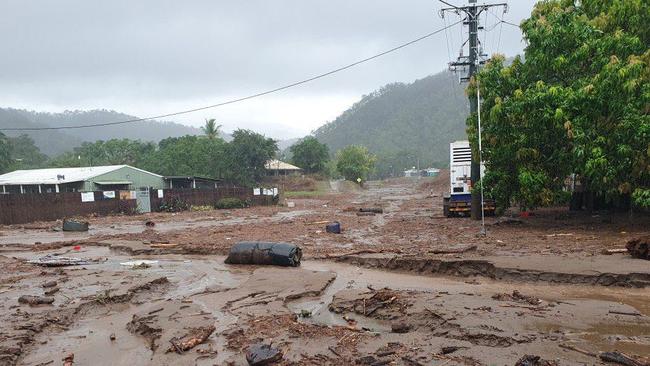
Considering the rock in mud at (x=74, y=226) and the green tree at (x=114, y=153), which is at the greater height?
the green tree at (x=114, y=153)

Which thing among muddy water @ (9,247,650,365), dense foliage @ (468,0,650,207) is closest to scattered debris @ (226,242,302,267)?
muddy water @ (9,247,650,365)

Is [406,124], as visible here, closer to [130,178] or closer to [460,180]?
[130,178]

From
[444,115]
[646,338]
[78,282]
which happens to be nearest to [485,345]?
[646,338]

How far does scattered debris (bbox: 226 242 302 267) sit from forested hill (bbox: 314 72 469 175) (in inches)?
4287

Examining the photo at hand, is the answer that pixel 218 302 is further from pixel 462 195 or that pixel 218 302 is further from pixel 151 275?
pixel 462 195

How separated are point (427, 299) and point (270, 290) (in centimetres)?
306

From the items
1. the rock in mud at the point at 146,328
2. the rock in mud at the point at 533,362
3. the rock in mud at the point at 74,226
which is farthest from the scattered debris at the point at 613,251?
the rock in mud at the point at 74,226

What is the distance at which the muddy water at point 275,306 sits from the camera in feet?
19.1

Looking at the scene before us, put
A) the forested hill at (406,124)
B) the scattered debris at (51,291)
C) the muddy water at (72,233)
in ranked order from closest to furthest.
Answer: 1. the scattered debris at (51,291)
2. the muddy water at (72,233)
3. the forested hill at (406,124)

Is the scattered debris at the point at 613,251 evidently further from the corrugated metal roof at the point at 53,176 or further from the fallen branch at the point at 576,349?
the corrugated metal roof at the point at 53,176

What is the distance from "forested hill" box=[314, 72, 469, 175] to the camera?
12475cm

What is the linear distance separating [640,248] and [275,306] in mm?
7847

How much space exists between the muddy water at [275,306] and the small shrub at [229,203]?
2663 cm

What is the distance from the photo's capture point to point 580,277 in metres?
8.59
